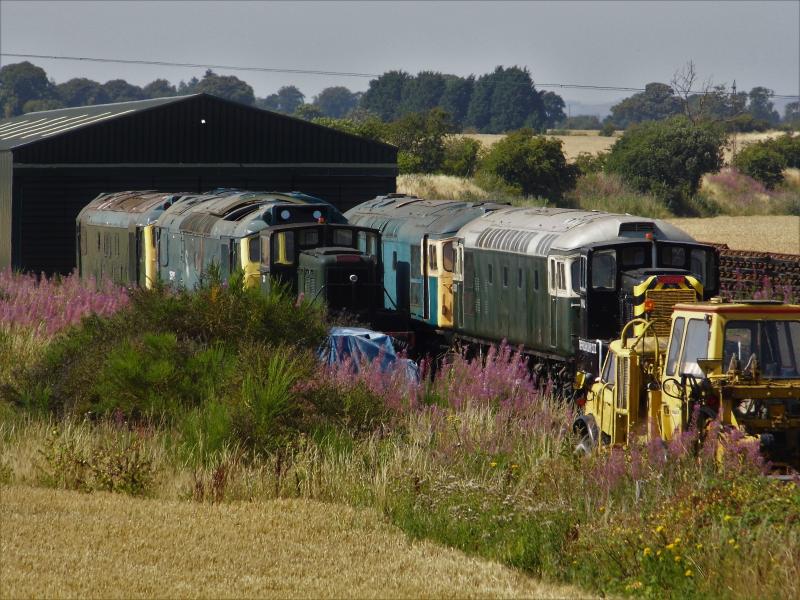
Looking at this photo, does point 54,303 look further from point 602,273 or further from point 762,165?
point 762,165

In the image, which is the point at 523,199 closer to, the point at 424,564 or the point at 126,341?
the point at 126,341

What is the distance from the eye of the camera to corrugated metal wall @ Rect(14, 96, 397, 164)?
40.2 metres

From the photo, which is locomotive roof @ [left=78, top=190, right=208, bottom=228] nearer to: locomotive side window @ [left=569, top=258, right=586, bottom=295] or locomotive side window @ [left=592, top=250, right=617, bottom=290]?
locomotive side window @ [left=569, top=258, right=586, bottom=295]

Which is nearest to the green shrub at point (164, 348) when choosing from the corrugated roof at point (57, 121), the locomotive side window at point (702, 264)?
the locomotive side window at point (702, 264)

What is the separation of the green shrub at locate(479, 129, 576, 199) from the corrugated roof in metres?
26.1

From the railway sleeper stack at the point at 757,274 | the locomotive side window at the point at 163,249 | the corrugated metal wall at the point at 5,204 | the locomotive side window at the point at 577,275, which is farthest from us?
the corrugated metal wall at the point at 5,204

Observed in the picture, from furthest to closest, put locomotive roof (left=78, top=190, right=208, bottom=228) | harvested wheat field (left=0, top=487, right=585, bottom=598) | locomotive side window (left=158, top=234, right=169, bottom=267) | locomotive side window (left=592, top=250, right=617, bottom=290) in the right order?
locomotive roof (left=78, top=190, right=208, bottom=228) < locomotive side window (left=158, top=234, right=169, bottom=267) < locomotive side window (left=592, top=250, right=617, bottom=290) < harvested wheat field (left=0, top=487, right=585, bottom=598)

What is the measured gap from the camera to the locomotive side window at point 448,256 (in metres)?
27.2

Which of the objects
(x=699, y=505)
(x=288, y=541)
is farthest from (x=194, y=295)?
(x=699, y=505)

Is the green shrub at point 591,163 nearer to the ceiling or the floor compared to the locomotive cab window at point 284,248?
nearer to the ceiling

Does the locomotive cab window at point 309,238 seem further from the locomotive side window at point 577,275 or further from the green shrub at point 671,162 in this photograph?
→ the green shrub at point 671,162

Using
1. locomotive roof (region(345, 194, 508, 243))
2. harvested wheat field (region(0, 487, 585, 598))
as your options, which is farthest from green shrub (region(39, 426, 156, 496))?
locomotive roof (region(345, 194, 508, 243))

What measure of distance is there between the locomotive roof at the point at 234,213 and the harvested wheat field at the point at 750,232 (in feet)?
92.2

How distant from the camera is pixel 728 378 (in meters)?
12.9
